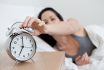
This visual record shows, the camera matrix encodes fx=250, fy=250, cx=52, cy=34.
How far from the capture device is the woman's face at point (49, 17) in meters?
1.65

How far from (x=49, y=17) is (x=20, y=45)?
633mm

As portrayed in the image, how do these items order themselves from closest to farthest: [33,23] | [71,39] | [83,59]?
1. [33,23]
2. [83,59]
3. [71,39]

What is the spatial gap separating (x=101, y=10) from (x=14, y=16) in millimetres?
780

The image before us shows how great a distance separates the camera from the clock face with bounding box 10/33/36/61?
105 centimetres

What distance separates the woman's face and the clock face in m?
0.57

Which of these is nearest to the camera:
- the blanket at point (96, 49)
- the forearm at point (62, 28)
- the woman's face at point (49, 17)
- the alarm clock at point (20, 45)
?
the alarm clock at point (20, 45)

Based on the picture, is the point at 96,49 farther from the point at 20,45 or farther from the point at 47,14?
the point at 20,45

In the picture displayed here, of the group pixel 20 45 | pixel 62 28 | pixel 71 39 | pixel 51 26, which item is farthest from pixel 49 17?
pixel 20 45

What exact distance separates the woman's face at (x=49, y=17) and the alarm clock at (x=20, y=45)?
0.57m

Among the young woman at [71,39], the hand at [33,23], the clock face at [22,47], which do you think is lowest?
the young woman at [71,39]

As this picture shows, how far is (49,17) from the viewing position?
5.45 ft

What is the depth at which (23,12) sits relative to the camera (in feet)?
5.54

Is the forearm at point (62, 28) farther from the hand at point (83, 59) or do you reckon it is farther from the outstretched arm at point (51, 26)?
the hand at point (83, 59)

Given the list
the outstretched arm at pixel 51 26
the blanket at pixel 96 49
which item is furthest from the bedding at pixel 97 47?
the outstretched arm at pixel 51 26
